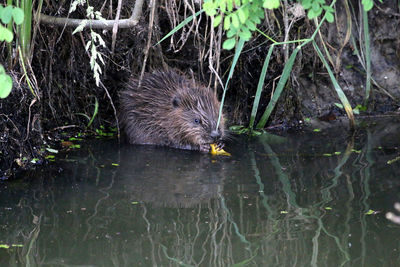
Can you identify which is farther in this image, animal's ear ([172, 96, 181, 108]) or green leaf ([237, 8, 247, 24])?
animal's ear ([172, 96, 181, 108])

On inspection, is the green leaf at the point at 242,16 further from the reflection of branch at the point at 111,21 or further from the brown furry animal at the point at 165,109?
the brown furry animal at the point at 165,109

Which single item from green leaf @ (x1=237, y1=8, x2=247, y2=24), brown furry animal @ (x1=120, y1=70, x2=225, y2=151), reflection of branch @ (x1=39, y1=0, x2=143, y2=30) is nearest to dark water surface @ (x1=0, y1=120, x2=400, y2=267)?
brown furry animal @ (x1=120, y1=70, x2=225, y2=151)

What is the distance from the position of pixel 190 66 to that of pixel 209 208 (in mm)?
2698

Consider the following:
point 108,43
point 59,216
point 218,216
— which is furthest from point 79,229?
point 108,43

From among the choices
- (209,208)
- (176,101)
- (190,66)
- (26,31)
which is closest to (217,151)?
(176,101)

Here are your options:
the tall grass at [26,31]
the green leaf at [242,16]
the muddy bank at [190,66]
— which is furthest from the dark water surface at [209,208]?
the green leaf at [242,16]

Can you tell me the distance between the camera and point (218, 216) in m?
3.72

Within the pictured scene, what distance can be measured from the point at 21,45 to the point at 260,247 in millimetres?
2244

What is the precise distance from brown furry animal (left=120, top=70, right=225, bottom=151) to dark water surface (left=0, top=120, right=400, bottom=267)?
1.32 ft

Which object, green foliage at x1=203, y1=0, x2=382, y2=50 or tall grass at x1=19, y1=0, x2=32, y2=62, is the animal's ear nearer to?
tall grass at x1=19, y1=0, x2=32, y2=62

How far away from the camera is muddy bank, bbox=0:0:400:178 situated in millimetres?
5242

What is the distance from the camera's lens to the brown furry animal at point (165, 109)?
5641mm

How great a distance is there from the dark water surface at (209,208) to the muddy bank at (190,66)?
0.54m

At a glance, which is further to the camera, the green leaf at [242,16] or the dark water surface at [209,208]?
the dark water surface at [209,208]
